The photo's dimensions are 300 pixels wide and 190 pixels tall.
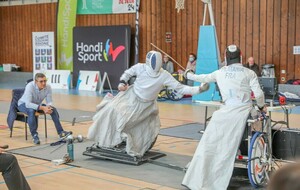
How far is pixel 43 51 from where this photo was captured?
18.3 metres

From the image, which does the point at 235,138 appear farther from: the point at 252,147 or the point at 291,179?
the point at 291,179

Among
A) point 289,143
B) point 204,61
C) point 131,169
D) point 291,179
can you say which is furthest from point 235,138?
point 204,61

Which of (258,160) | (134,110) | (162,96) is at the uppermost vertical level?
(134,110)

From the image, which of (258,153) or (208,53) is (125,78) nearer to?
(258,153)

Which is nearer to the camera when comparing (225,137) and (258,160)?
(225,137)

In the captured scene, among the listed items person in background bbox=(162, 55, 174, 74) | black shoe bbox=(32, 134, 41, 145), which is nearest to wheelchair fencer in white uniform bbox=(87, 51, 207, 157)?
black shoe bbox=(32, 134, 41, 145)

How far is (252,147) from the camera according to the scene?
4.35 meters

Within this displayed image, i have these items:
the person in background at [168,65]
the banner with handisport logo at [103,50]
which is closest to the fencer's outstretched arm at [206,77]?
the person in background at [168,65]

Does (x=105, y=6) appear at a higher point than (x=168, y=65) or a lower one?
higher

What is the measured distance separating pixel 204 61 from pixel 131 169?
6709mm

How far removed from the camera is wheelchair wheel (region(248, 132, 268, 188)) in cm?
436

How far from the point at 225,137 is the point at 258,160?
1.46 feet

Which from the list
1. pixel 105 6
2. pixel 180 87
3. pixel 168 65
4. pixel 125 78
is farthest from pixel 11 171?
pixel 105 6

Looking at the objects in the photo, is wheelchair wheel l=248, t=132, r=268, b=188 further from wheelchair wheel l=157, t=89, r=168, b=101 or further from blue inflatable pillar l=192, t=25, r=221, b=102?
wheelchair wheel l=157, t=89, r=168, b=101
